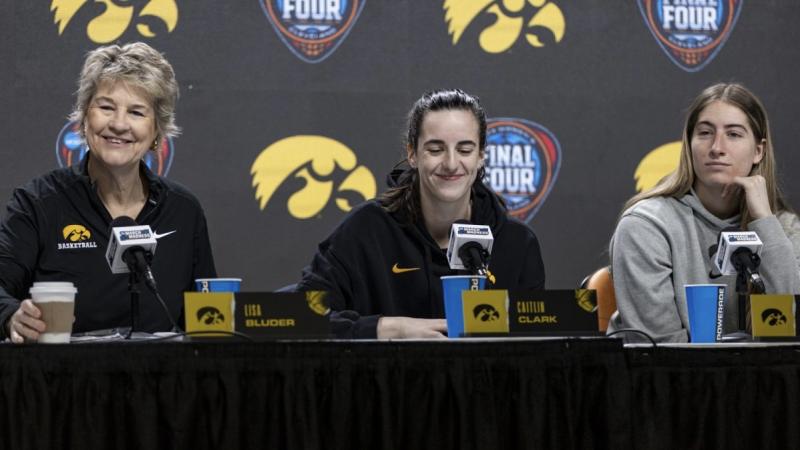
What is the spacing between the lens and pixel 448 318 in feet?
6.71

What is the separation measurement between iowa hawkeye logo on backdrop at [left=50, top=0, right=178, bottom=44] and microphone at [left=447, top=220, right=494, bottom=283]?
215 centimetres

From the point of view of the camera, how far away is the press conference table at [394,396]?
1696mm

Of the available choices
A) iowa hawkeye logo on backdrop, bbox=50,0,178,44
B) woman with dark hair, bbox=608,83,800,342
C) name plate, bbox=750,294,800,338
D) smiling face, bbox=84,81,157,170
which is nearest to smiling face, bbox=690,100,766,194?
woman with dark hair, bbox=608,83,800,342

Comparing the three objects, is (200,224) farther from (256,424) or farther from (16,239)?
(256,424)

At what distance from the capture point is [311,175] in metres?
4.00

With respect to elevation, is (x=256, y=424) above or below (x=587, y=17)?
below

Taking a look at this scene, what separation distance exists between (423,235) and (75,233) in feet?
2.95

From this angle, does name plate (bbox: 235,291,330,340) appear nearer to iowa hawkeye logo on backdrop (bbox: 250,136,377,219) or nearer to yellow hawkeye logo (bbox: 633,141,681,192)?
iowa hawkeye logo on backdrop (bbox: 250,136,377,219)

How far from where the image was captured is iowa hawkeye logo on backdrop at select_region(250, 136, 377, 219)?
3980 millimetres

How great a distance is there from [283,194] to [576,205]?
1175mm

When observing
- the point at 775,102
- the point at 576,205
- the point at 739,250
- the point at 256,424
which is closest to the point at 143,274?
the point at 256,424

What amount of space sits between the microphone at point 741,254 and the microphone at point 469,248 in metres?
0.54

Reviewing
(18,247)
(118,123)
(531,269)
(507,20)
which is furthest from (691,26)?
(18,247)

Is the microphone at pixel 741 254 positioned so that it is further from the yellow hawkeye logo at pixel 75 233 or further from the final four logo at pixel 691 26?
the final four logo at pixel 691 26
